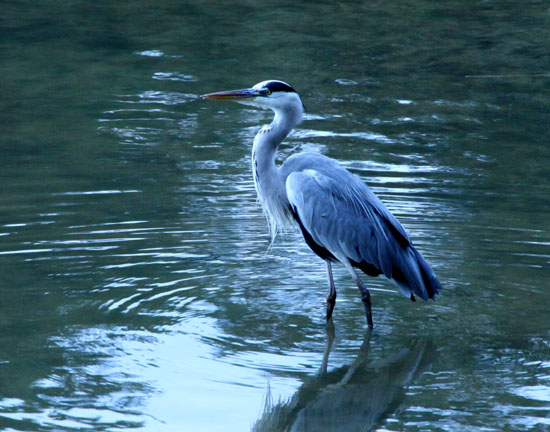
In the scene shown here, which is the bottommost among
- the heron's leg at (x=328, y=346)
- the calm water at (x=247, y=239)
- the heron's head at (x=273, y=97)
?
the heron's leg at (x=328, y=346)

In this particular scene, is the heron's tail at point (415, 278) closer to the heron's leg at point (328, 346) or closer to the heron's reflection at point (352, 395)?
the heron's reflection at point (352, 395)

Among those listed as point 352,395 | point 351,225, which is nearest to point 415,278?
point 351,225

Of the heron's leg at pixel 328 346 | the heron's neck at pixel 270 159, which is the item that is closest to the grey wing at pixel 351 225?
the heron's neck at pixel 270 159

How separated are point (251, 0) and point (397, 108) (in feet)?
25.3

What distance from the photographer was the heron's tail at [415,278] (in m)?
6.70

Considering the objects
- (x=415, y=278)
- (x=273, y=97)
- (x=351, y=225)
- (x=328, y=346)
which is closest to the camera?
(x=328, y=346)

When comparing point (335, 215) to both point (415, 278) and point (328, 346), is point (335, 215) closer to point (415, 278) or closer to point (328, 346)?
point (415, 278)

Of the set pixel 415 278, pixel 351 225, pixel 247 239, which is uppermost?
pixel 351 225

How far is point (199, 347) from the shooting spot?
6152 mm

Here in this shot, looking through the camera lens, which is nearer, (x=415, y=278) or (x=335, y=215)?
(x=415, y=278)

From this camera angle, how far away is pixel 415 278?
6707mm

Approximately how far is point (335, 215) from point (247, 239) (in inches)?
68.0

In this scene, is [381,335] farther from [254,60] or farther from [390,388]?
[254,60]

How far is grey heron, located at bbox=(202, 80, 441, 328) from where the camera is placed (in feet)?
22.3
